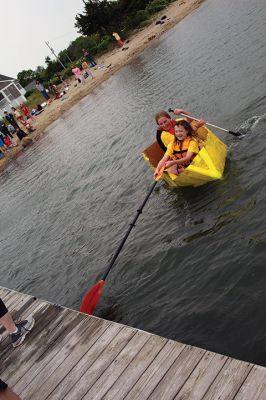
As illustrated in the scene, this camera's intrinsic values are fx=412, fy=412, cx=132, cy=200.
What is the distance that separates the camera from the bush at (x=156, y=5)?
44.5 meters

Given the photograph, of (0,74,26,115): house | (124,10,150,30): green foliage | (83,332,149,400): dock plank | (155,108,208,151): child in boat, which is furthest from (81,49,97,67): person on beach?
(83,332,149,400): dock plank

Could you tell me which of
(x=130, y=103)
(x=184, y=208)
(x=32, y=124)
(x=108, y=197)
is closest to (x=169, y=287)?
(x=184, y=208)

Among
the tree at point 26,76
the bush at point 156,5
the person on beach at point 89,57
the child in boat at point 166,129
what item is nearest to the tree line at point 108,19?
the bush at point 156,5

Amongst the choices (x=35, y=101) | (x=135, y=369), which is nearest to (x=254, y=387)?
(x=135, y=369)

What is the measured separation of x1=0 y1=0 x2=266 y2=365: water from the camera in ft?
20.5

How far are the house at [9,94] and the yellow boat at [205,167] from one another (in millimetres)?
47433

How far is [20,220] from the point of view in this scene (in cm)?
1552

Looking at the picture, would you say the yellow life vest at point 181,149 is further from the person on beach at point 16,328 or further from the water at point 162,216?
the person on beach at point 16,328

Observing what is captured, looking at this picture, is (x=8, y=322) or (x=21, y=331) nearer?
(x=8, y=322)

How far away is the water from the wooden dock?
95cm

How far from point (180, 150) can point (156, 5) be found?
41173mm

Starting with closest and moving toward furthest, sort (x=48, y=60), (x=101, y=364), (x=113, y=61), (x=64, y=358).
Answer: (x=101, y=364) < (x=64, y=358) < (x=113, y=61) < (x=48, y=60)

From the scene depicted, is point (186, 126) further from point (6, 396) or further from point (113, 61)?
point (113, 61)

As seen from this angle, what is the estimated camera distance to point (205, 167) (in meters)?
8.73
